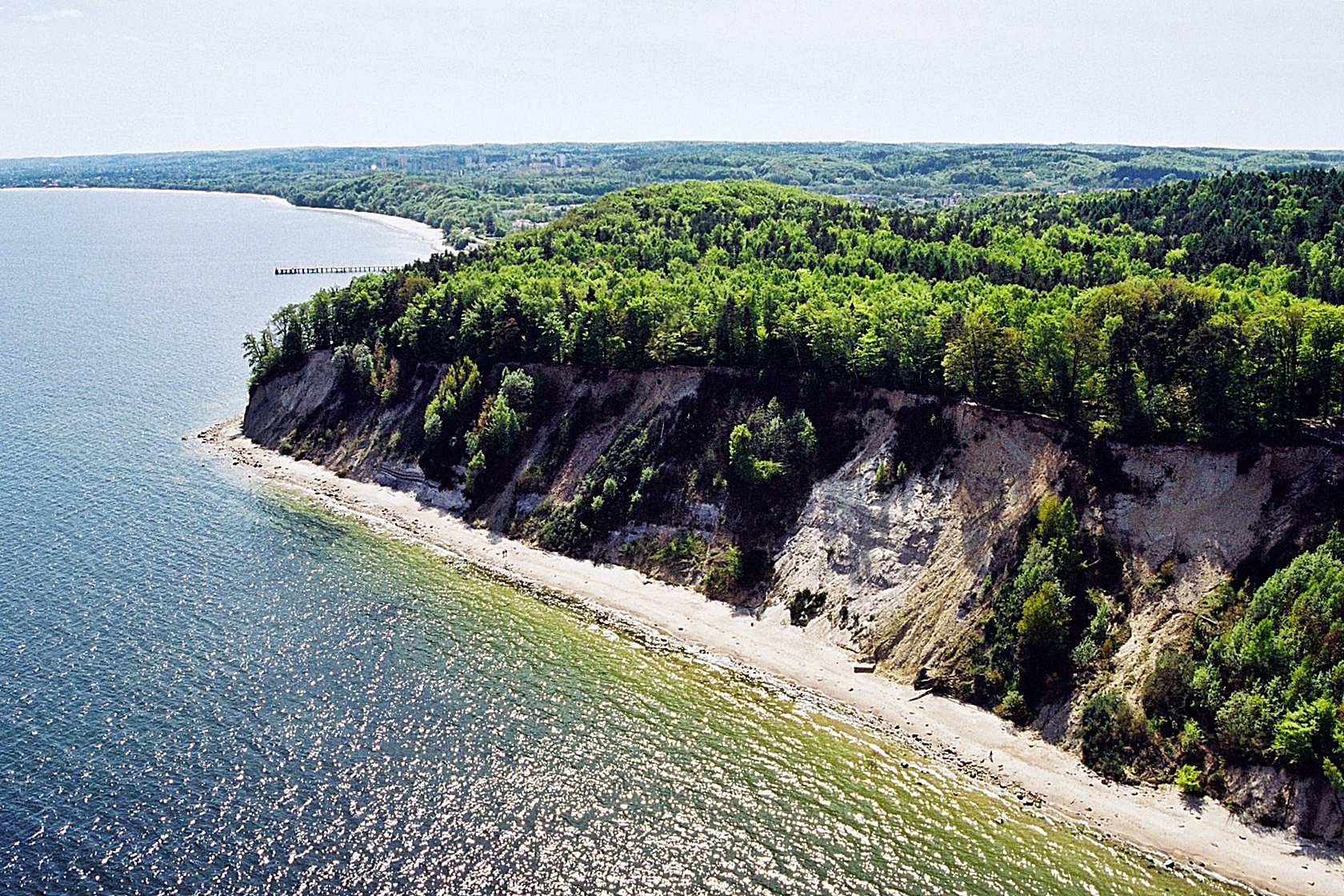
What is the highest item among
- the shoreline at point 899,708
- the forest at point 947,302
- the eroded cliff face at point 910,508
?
the forest at point 947,302

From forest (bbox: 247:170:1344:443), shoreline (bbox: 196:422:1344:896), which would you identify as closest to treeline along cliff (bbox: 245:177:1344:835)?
forest (bbox: 247:170:1344:443)

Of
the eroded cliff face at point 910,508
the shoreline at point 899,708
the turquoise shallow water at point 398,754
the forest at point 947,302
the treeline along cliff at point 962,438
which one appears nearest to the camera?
the turquoise shallow water at point 398,754

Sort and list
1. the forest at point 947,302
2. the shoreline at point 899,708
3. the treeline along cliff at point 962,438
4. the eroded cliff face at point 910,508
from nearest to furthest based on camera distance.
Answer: the shoreline at point 899,708 < the treeline along cliff at point 962,438 < the eroded cliff face at point 910,508 < the forest at point 947,302

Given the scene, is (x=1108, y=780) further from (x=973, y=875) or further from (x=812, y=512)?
(x=812, y=512)

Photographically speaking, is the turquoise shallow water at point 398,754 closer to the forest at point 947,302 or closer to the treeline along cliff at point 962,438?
the treeline along cliff at point 962,438

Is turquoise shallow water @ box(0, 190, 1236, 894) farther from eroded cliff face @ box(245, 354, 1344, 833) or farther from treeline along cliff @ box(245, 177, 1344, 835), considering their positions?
treeline along cliff @ box(245, 177, 1344, 835)

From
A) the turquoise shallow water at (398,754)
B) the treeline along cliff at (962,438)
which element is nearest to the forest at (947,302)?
the treeline along cliff at (962,438)
